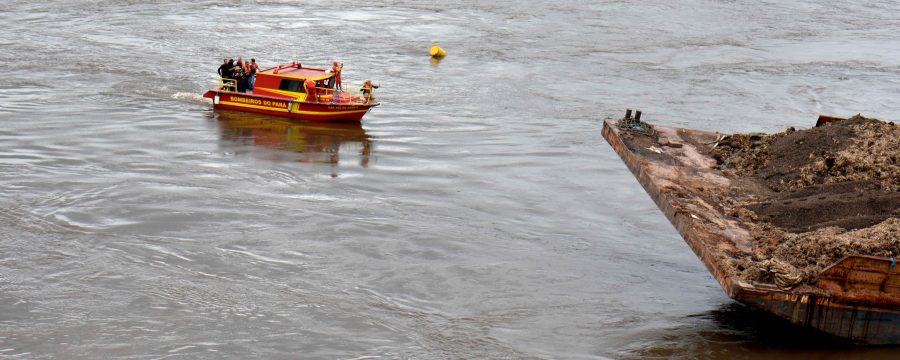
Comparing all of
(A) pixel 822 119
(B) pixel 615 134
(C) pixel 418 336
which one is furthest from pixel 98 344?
(A) pixel 822 119

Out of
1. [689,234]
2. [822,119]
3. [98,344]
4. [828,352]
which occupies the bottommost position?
[98,344]

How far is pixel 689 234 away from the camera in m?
11.3

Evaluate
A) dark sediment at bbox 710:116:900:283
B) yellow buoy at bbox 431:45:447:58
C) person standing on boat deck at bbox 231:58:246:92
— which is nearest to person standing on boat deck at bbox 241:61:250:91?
person standing on boat deck at bbox 231:58:246:92

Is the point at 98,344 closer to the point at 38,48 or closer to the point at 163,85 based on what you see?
the point at 163,85

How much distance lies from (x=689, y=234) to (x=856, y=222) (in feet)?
6.38

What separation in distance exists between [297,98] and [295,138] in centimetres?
184

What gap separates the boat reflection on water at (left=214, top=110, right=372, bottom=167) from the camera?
2186 centimetres

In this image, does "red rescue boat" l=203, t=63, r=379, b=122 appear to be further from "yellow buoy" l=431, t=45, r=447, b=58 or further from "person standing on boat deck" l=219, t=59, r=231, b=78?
"yellow buoy" l=431, t=45, r=447, b=58

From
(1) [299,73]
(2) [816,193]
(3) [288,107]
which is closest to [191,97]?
(3) [288,107]

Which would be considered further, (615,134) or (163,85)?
(163,85)

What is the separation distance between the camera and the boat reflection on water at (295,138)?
21859 mm

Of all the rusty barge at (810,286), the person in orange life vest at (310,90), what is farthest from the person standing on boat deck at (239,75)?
the rusty barge at (810,286)

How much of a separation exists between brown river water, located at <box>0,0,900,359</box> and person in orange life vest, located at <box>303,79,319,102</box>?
76 centimetres

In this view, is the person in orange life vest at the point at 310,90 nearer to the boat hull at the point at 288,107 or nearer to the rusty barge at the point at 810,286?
the boat hull at the point at 288,107
